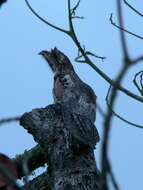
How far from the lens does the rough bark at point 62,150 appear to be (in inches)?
126

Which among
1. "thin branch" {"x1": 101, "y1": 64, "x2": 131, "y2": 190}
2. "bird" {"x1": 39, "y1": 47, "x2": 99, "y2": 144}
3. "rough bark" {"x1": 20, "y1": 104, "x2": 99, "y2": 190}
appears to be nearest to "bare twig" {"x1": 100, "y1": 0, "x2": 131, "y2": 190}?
"thin branch" {"x1": 101, "y1": 64, "x2": 131, "y2": 190}

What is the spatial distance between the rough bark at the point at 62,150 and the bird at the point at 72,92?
11 centimetres

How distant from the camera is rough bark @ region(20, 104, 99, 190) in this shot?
3.20 m

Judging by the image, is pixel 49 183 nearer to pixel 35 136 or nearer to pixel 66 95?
pixel 35 136

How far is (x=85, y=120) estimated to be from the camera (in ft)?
11.9

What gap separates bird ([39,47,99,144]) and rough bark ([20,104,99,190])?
4.4 inches

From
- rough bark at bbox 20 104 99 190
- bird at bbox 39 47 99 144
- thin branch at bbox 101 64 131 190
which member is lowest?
thin branch at bbox 101 64 131 190

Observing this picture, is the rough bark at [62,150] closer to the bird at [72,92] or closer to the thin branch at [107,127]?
the bird at [72,92]

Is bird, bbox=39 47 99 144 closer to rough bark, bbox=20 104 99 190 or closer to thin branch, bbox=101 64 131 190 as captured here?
rough bark, bbox=20 104 99 190

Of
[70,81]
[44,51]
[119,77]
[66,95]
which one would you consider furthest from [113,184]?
[44,51]

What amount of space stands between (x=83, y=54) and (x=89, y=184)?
35.5 inches

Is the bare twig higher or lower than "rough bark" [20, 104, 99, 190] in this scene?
lower

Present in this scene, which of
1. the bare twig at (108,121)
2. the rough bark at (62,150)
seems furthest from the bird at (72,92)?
the bare twig at (108,121)

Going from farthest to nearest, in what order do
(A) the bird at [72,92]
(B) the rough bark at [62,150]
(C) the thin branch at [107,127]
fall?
(A) the bird at [72,92]
(B) the rough bark at [62,150]
(C) the thin branch at [107,127]
